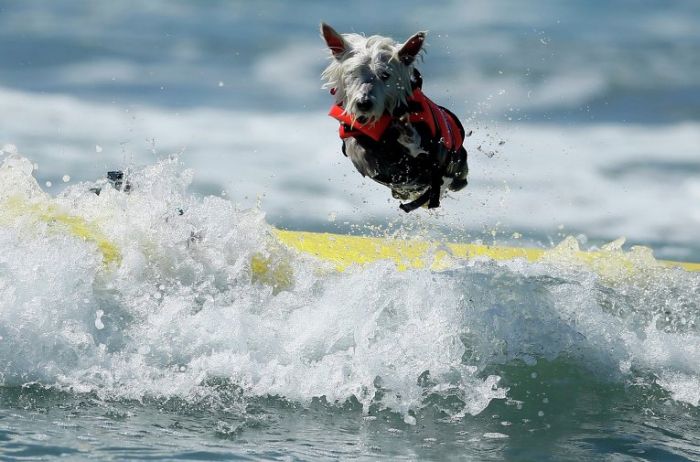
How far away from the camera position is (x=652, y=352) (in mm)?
5902

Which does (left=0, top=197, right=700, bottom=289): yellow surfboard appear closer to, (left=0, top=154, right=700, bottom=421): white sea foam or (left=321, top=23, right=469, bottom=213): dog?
(left=0, top=154, right=700, bottom=421): white sea foam

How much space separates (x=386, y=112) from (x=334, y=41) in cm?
58

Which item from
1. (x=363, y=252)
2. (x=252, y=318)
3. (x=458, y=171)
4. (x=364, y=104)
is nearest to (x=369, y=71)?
(x=364, y=104)

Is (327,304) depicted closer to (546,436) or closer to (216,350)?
(216,350)

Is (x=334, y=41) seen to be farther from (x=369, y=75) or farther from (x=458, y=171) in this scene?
(x=458, y=171)

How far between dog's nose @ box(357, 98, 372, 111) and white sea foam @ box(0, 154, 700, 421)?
125cm

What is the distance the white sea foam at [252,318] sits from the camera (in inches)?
190

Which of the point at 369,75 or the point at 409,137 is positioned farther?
the point at 409,137

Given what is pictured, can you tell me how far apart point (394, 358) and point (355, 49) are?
201 centimetres

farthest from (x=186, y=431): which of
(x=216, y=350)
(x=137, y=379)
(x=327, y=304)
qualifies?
(x=327, y=304)

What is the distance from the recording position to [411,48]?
5.39 metres

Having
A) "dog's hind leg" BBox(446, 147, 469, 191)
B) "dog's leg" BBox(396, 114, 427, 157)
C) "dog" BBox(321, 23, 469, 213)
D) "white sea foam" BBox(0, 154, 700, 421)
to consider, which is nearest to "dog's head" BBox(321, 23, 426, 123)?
"dog" BBox(321, 23, 469, 213)

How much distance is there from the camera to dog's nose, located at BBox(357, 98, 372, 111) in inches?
202

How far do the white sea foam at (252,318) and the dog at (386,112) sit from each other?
0.74 m
